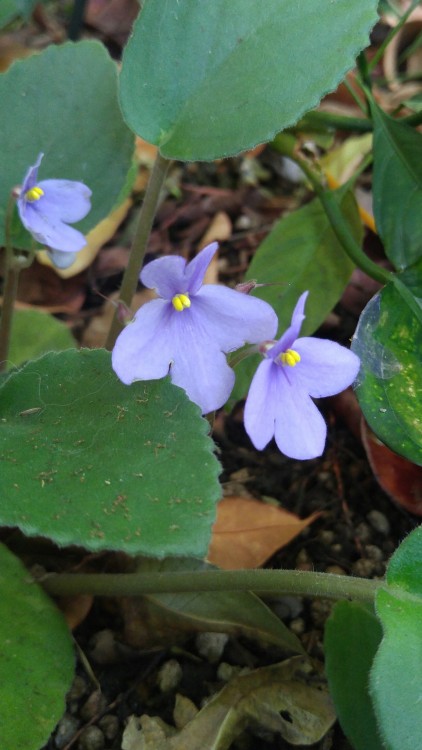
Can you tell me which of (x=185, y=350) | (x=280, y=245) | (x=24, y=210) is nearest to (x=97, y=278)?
(x=280, y=245)

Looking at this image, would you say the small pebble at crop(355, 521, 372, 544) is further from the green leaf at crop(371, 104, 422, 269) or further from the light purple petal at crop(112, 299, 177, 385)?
the light purple petal at crop(112, 299, 177, 385)

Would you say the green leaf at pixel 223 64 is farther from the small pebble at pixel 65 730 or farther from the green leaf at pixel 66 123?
the small pebble at pixel 65 730

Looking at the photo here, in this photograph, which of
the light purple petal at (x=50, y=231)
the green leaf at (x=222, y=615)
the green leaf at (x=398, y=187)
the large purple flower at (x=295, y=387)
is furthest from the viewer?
the green leaf at (x=398, y=187)

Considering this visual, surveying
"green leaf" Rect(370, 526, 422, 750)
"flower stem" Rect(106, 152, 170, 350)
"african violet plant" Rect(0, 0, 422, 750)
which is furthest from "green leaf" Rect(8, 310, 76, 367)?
"green leaf" Rect(370, 526, 422, 750)

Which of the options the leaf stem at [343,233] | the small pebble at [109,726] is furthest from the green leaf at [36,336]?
the small pebble at [109,726]

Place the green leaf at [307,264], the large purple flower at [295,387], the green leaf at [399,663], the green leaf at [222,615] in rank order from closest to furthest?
the green leaf at [399,663] < the large purple flower at [295,387] < the green leaf at [222,615] < the green leaf at [307,264]

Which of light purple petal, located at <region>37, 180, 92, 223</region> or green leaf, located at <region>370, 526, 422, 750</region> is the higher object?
light purple petal, located at <region>37, 180, 92, 223</region>

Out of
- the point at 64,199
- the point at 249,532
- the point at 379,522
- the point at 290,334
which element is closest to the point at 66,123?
the point at 64,199
